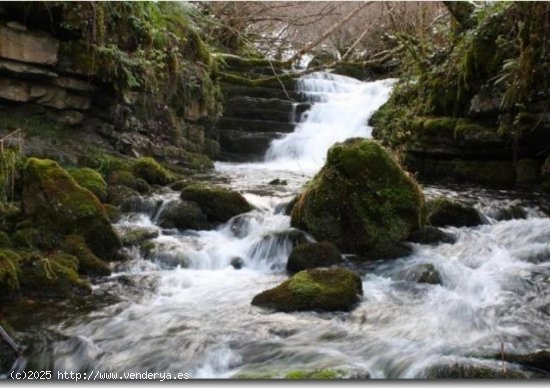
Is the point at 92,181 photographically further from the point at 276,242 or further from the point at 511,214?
the point at 511,214

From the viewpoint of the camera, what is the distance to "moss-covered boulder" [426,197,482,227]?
7.03m

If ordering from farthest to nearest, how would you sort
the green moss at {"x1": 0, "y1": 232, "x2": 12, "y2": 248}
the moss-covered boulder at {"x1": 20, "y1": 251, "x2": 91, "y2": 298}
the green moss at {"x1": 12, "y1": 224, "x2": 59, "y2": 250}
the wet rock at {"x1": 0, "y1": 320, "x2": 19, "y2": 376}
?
the green moss at {"x1": 12, "y1": 224, "x2": 59, "y2": 250}, the green moss at {"x1": 0, "y1": 232, "x2": 12, "y2": 248}, the moss-covered boulder at {"x1": 20, "y1": 251, "x2": 91, "y2": 298}, the wet rock at {"x1": 0, "y1": 320, "x2": 19, "y2": 376}

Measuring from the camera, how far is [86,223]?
5898mm

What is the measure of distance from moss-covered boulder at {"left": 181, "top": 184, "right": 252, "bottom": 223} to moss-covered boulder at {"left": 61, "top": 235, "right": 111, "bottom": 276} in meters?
1.94

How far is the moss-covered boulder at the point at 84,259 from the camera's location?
555 cm

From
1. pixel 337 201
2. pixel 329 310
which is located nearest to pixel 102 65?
pixel 337 201

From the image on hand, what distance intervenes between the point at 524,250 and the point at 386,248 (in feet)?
4.97

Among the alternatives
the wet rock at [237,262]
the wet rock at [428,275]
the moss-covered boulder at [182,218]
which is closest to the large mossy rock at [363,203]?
the wet rock at [428,275]

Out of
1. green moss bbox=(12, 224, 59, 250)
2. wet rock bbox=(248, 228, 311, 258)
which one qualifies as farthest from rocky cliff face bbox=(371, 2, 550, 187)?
green moss bbox=(12, 224, 59, 250)

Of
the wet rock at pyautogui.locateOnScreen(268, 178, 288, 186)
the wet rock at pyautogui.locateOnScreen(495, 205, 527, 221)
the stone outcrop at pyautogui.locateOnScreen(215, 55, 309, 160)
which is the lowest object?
the wet rock at pyautogui.locateOnScreen(268, 178, 288, 186)

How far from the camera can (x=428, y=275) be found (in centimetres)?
540

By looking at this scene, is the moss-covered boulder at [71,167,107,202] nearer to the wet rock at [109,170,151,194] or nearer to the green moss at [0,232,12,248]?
the wet rock at [109,170,151,194]

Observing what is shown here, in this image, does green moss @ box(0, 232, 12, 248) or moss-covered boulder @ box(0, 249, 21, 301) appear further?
green moss @ box(0, 232, 12, 248)

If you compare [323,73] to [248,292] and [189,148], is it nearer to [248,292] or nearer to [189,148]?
[189,148]
